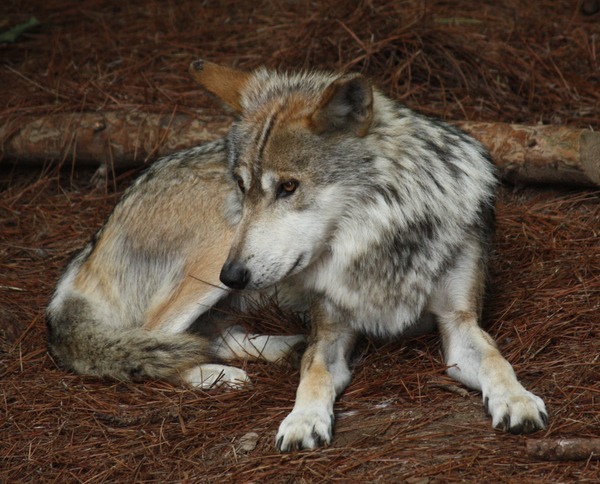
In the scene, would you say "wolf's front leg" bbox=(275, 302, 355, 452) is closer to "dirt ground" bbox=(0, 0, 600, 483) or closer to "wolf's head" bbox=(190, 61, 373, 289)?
"dirt ground" bbox=(0, 0, 600, 483)

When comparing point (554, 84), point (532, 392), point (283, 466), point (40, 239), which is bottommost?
point (40, 239)

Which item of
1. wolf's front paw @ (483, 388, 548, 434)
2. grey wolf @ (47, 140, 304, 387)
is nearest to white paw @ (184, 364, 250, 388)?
grey wolf @ (47, 140, 304, 387)

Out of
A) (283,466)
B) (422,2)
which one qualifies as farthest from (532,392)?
(422,2)

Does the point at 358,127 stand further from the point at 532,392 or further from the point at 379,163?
the point at 532,392

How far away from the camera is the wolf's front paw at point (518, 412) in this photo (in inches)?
125

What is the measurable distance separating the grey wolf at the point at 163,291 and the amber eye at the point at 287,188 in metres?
0.58

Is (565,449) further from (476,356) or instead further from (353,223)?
(353,223)

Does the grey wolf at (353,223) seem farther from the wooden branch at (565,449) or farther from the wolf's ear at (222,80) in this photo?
the wooden branch at (565,449)

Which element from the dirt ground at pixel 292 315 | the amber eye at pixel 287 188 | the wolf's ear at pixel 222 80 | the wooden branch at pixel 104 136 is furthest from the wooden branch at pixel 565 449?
the wooden branch at pixel 104 136

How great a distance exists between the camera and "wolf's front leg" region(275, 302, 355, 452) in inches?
131

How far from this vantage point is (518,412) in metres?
3.20

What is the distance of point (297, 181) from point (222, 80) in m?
0.87

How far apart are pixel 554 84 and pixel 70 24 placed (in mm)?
4683

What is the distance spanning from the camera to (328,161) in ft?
11.8
